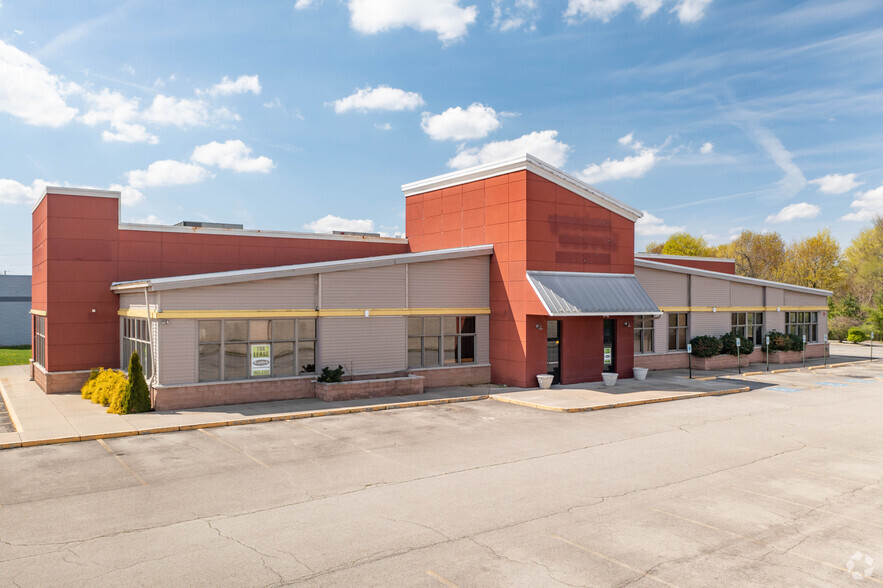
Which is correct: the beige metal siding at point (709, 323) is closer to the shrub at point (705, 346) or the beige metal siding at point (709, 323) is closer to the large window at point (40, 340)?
the shrub at point (705, 346)

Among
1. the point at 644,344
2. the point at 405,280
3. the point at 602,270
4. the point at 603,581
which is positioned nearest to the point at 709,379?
the point at 644,344

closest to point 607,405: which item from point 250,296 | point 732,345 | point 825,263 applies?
point 250,296

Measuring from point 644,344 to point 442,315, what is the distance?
12520 mm

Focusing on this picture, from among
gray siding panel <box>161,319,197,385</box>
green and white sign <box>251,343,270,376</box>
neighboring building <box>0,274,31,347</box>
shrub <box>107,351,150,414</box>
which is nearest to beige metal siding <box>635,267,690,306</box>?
green and white sign <box>251,343,270,376</box>

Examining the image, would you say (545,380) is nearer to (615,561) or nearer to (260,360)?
(260,360)

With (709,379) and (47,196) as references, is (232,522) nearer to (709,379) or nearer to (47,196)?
(47,196)

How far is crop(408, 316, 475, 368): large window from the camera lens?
24.0 metres

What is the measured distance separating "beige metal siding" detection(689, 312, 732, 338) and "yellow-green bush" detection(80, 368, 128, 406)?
2784 cm

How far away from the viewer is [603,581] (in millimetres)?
7793

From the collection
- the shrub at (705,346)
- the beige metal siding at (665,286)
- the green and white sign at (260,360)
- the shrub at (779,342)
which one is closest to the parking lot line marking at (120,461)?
the green and white sign at (260,360)

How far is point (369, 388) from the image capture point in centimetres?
2127

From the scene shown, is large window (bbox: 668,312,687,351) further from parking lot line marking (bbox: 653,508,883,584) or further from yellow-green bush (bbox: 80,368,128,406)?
yellow-green bush (bbox: 80,368,128,406)

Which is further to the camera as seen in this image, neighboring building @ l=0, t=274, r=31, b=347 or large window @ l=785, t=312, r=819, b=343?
neighboring building @ l=0, t=274, r=31, b=347

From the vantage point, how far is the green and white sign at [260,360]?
20203 mm
